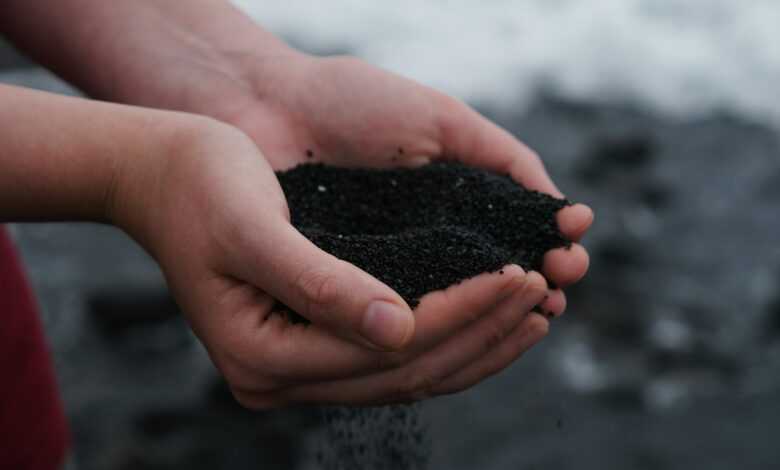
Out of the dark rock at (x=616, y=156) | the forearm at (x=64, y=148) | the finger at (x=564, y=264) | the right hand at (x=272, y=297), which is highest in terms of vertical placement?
the dark rock at (x=616, y=156)

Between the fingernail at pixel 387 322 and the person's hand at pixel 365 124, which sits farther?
the person's hand at pixel 365 124

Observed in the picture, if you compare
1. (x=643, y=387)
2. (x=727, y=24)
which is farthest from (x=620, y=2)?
(x=643, y=387)

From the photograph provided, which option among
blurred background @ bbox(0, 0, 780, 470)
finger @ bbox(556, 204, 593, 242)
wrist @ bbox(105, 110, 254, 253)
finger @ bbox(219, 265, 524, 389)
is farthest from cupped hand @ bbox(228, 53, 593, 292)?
blurred background @ bbox(0, 0, 780, 470)

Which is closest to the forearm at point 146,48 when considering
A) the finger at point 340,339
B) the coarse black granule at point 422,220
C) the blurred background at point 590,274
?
the coarse black granule at point 422,220

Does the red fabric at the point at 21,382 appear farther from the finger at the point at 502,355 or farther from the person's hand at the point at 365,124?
the finger at the point at 502,355

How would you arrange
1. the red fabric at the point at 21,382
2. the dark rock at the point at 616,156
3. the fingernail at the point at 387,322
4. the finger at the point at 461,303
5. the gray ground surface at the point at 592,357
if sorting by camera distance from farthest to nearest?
the dark rock at the point at 616,156 < the gray ground surface at the point at 592,357 < the red fabric at the point at 21,382 < the finger at the point at 461,303 < the fingernail at the point at 387,322

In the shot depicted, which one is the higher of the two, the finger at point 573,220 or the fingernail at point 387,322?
the finger at point 573,220
